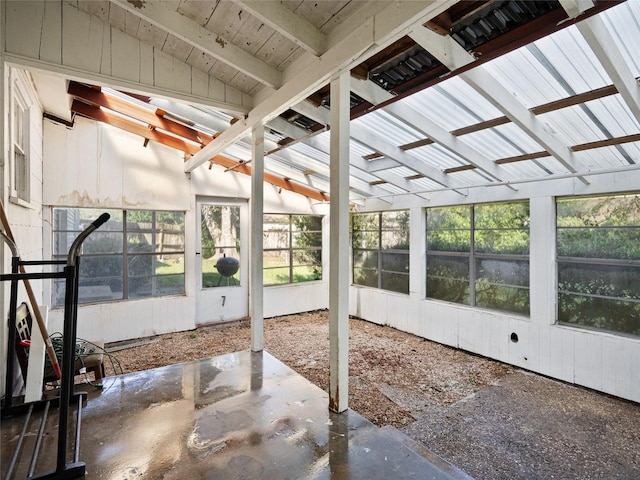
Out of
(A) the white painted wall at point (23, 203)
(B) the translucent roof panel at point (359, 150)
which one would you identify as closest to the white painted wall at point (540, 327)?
(B) the translucent roof panel at point (359, 150)

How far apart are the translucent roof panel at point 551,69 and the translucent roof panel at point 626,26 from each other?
13 centimetres

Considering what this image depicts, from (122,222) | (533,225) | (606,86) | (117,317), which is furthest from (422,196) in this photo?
(117,317)

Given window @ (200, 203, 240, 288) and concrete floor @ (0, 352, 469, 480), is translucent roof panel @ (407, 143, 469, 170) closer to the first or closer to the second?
concrete floor @ (0, 352, 469, 480)

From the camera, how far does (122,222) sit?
5.20m

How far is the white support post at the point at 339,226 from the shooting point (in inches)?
82.5

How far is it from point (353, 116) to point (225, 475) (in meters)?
2.68

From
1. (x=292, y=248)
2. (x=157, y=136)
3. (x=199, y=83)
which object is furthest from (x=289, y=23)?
(x=292, y=248)

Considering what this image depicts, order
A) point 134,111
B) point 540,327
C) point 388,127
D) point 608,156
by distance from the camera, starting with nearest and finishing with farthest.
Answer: point 608,156
point 388,127
point 540,327
point 134,111

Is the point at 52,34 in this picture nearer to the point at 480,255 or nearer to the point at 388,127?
the point at 388,127

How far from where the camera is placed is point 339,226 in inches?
82.4

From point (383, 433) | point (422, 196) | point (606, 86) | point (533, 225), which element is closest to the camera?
point (383, 433)

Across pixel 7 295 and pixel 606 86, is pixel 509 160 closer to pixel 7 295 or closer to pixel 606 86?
pixel 606 86

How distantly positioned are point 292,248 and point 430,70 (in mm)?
5361

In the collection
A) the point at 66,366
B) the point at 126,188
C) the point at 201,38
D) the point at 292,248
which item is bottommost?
the point at 66,366
